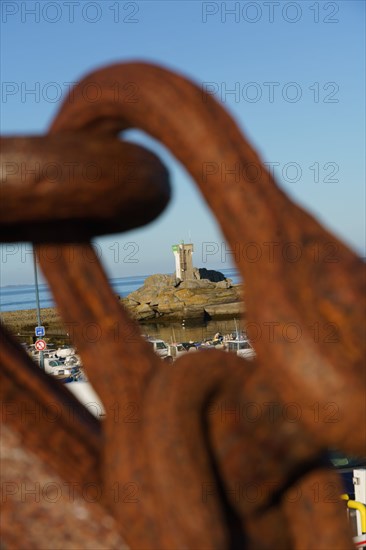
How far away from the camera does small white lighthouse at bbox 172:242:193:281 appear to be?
2817 inches

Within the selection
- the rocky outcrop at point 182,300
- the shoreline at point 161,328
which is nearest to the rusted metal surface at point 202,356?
the shoreline at point 161,328

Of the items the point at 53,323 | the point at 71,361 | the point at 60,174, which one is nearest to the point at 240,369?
the point at 60,174

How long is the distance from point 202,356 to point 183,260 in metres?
69.4

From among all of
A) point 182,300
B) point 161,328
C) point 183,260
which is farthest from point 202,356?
point 183,260

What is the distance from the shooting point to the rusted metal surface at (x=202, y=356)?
226 cm

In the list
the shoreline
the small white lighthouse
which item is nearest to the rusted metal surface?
the shoreline

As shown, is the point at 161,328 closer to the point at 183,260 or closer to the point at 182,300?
the point at 182,300

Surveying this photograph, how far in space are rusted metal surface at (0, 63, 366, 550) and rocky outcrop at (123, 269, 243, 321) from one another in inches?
2238

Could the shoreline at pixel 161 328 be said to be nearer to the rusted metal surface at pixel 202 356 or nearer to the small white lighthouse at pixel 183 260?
the small white lighthouse at pixel 183 260

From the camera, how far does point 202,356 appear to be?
2.46m

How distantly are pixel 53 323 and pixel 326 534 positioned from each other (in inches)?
2501

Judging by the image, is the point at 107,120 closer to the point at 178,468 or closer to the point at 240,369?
the point at 240,369

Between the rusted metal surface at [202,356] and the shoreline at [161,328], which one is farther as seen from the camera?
the shoreline at [161,328]

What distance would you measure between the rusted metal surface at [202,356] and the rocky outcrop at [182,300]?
56.8m
